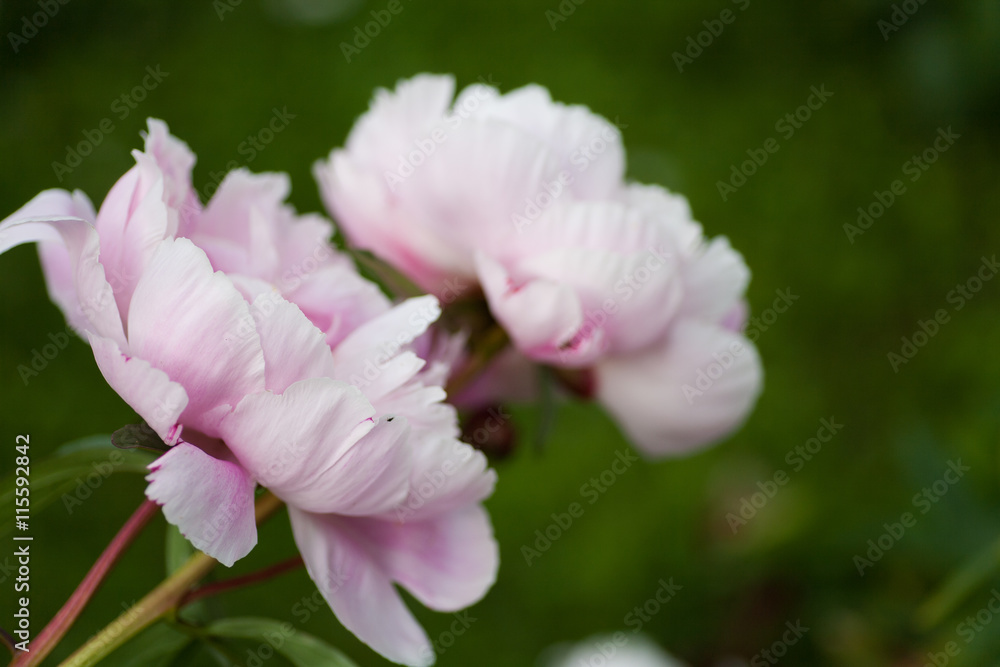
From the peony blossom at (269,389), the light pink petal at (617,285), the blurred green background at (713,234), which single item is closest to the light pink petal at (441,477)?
the peony blossom at (269,389)

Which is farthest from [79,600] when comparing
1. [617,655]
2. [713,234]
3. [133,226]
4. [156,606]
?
[713,234]

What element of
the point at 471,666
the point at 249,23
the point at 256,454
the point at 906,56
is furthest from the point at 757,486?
the point at 249,23

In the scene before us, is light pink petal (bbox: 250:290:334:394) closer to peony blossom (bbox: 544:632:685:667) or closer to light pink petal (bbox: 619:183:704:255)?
light pink petal (bbox: 619:183:704:255)

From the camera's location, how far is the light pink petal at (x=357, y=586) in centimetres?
35

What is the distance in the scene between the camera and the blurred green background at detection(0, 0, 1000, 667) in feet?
3.65

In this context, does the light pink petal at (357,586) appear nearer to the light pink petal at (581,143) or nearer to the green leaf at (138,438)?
the green leaf at (138,438)

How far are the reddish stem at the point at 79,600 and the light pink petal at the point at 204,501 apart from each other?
3 centimetres

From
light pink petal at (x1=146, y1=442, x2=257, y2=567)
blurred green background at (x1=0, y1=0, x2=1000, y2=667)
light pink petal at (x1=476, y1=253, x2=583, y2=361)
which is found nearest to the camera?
light pink petal at (x1=146, y1=442, x2=257, y2=567)

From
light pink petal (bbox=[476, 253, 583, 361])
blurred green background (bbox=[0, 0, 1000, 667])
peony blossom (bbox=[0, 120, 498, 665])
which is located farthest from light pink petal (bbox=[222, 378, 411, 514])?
blurred green background (bbox=[0, 0, 1000, 667])

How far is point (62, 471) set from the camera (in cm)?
37

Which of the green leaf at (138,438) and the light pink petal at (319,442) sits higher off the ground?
the light pink petal at (319,442)

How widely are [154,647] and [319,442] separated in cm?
12

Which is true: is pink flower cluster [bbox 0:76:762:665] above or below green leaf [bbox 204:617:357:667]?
above

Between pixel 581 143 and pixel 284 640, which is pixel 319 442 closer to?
pixel 284 640
